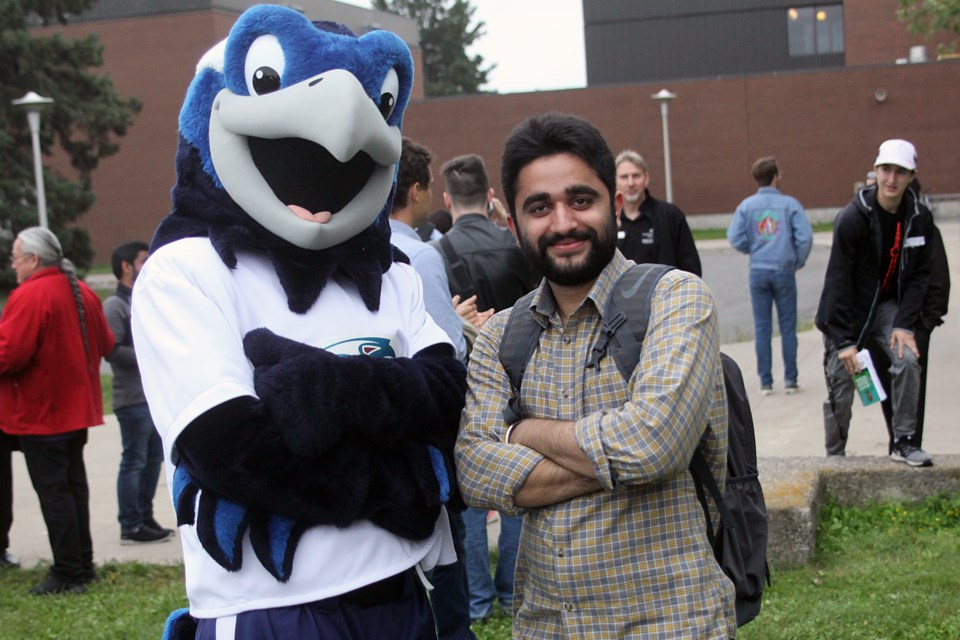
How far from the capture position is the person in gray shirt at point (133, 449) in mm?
6879

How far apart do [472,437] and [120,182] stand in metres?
39.3

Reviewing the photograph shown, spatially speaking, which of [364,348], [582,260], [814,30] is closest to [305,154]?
[364,348]

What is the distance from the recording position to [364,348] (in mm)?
2674

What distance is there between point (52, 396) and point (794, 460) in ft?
13.5

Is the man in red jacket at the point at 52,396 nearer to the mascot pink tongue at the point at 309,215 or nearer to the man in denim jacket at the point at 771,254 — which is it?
the mascot pink tongue at the point at 309,215

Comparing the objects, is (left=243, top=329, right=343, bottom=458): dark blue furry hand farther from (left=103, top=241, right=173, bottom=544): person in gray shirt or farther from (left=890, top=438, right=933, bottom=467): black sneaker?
(left=103, top=241, right=173, bottom=544): person in gray shirt

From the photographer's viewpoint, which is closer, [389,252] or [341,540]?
[341,540]

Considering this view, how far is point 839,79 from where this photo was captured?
3666cm

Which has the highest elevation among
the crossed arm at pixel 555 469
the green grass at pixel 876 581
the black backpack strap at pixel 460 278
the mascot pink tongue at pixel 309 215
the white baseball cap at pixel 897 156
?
the white baseball cap at pixel 897 156

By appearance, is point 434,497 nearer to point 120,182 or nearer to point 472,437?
point 472,437

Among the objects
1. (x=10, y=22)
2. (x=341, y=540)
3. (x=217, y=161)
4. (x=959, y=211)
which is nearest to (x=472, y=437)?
(x=341, y=540)

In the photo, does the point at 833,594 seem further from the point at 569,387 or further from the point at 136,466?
the point at 136,466

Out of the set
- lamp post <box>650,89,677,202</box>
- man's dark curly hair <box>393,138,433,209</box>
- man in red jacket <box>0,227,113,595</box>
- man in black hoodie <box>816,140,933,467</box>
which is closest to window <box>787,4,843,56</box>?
lamp post <box>650,89,677,202</box>

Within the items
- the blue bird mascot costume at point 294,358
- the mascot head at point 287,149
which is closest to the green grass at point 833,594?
the blue bird mascot costume at point 294,358
